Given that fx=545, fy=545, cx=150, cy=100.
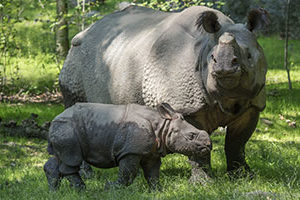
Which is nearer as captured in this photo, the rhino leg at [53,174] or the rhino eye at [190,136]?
the rhino eye at [190,136]

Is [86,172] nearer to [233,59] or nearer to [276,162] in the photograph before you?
[276,162]

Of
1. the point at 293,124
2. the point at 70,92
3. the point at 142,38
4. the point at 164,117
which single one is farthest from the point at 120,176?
the point at 293,124

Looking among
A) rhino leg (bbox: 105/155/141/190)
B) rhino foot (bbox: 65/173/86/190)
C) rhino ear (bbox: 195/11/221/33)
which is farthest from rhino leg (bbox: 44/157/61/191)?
rhino ear (bbox: 195/11/221/33)

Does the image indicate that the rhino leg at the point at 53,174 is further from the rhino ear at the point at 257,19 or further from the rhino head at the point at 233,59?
the rhino ear at the point at 257,19

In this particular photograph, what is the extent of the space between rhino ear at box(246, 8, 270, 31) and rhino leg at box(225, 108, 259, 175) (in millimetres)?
928

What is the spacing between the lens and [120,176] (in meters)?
5.27

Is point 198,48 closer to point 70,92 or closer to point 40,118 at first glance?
point 70,92

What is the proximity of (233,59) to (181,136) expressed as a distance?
92 centimetres

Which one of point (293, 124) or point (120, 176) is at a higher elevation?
point (120, 176)

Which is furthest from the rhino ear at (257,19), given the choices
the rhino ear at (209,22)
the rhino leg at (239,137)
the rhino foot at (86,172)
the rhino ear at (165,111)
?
the rhino foot at (86,172)

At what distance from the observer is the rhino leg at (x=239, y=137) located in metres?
6.07

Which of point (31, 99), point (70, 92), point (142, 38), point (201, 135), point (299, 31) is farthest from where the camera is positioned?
point (299, 31)

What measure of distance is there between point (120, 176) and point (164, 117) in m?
0.71

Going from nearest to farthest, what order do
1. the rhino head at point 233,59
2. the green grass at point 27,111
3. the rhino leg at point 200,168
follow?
the rhino head at point 233,59
the rhino leg at point 200,168
the green grass at point 27,111
